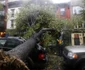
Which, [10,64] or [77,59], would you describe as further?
[77,59]

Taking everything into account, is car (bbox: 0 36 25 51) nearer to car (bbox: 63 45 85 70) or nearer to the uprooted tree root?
car (bbox: 63 45 85 70)

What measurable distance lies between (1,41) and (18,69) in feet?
14.9

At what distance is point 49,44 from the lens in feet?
35.5

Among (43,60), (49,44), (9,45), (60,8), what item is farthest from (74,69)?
(60,8)

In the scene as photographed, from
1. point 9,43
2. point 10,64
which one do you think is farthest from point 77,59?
point 10,64

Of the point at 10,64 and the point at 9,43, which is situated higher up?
the point at 10,64

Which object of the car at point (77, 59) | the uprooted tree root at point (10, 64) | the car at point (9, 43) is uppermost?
the uprooted tree root at point (10, 64)

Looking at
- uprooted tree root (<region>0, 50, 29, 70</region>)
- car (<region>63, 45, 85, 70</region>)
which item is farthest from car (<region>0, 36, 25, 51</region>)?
uprooted tree root (<region>0, 50, 29, 70</region>)

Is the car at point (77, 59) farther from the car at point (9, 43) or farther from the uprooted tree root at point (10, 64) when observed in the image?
the uprooted tree root at point (10, 64)

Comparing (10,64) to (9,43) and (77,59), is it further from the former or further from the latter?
(9,43)

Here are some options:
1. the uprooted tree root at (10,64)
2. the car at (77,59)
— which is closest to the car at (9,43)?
the car at (77,59)

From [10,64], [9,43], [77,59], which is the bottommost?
[77,59]

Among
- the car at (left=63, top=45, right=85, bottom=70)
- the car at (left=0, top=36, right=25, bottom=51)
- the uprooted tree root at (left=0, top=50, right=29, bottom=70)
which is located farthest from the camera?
the car at (left=0, top=36, right=25, bottom=51)

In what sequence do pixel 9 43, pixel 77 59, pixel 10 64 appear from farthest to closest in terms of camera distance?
pixel 9 43
pixel 77 59
pixel 10 64
